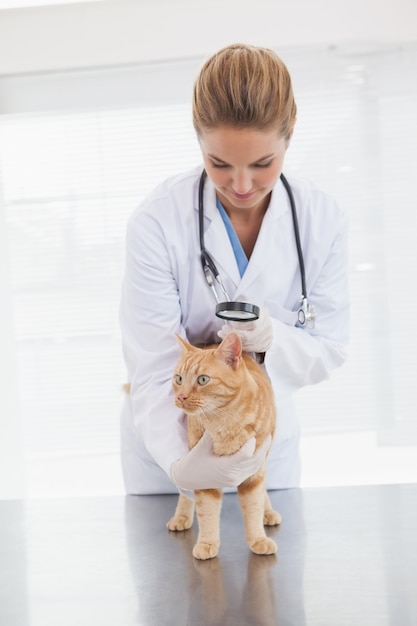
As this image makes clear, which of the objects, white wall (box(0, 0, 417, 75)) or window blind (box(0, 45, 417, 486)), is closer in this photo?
white wall (box(0, 0, 417, 75))

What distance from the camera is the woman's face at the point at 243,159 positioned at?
4.39 feet

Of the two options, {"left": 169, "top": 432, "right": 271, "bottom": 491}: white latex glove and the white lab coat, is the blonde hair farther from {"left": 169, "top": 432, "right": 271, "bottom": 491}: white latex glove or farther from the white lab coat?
{"left": 169, "top": 432, "right": 271, "bottom": 491}: white latex glove

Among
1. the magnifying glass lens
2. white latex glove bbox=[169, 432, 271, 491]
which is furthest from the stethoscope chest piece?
white latex glove bbox=[169, 432, 271, 491]

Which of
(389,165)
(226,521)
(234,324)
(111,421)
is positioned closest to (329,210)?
(234,324)

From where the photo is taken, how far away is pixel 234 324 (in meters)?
1.46

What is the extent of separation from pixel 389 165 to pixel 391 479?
1.66m

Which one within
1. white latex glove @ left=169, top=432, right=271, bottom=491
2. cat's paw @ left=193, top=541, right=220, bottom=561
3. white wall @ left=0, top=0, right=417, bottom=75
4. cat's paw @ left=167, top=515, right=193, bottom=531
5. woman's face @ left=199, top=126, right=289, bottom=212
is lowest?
cat's paw @ left=167, top=515, right=193, bottom=531

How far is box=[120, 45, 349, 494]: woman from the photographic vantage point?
1.34 m

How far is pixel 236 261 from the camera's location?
5.33 feet

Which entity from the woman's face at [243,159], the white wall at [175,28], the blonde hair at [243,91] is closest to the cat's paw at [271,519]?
the woman's face at [243,159]

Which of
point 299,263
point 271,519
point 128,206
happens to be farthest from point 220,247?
point 128,206

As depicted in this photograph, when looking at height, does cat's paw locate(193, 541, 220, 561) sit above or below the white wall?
below

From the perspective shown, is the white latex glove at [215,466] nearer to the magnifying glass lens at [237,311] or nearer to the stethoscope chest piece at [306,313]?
the magnifying glass lens at [237,311]

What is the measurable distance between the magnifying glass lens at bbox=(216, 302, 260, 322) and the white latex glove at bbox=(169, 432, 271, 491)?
0.22 metres
